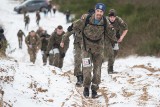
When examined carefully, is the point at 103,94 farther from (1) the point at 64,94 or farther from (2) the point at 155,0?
(2) the point at 155,0

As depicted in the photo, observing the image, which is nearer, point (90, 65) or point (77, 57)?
point (90, 65)

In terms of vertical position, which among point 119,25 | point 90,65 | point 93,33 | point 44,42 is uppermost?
point 93,33

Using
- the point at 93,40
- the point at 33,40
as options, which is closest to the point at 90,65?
the point at 93,40

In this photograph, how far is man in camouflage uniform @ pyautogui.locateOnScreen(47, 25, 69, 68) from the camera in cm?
1141

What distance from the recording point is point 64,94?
8055mm

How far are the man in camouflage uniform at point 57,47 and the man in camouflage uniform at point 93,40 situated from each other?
11.4ft

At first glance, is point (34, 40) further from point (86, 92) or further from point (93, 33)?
point (93, 33)

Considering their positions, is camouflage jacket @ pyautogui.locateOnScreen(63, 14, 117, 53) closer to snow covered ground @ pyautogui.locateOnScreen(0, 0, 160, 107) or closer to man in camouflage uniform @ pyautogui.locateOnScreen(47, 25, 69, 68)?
snow covered ground @ pyautogui.locateOnScreen(0, 0, 160, 107)

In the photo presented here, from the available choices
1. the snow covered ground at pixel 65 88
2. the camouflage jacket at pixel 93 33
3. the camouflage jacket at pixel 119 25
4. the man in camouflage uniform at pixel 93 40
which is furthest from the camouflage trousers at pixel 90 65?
the camouflage jacket at pixel 119 25

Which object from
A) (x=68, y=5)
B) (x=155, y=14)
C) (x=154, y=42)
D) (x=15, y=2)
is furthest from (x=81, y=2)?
(x=154, y=42)

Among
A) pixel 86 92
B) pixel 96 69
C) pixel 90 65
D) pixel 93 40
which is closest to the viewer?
pixel 93 40

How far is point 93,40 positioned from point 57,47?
4111 millimetres

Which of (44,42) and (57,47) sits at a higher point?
(57,47)

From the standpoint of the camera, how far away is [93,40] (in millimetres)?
7746
